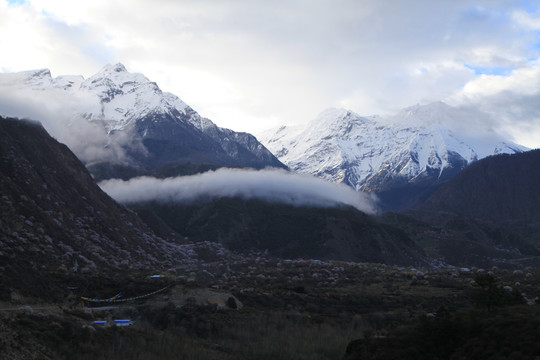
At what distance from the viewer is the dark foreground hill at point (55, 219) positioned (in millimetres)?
119312

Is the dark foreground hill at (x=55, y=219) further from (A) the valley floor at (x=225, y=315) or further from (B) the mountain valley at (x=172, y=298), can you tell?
(A) the valley floor at (x=225, y=315)

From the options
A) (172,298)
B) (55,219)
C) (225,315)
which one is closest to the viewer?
(225,315)

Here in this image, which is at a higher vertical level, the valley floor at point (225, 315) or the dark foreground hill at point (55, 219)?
the dark foreground hill at point (55, 219)

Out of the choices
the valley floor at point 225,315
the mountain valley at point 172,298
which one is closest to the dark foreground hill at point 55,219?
the mountain valley at point 172,298

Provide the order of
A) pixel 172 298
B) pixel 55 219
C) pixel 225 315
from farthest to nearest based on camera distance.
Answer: pixel 55 219 → pixel 172 298 → pixel 225 315

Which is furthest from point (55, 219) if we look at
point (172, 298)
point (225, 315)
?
point (225, 315)

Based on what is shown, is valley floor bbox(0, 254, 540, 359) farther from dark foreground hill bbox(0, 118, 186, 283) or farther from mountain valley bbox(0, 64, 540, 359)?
dark foreground hill bbox(0, 118, 186, 283)

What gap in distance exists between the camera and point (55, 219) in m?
144

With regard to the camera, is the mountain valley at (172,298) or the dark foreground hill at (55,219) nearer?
the mountain valley at (172,298)

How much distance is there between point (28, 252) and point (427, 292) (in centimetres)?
9163

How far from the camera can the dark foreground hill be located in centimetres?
11931

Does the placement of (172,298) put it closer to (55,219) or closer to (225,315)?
(225,315)

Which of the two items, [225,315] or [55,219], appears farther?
[55,219]

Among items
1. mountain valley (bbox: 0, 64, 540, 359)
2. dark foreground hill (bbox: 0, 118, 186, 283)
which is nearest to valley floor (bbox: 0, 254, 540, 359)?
mountain valley (bbox: 0, 64, 540, 359)
